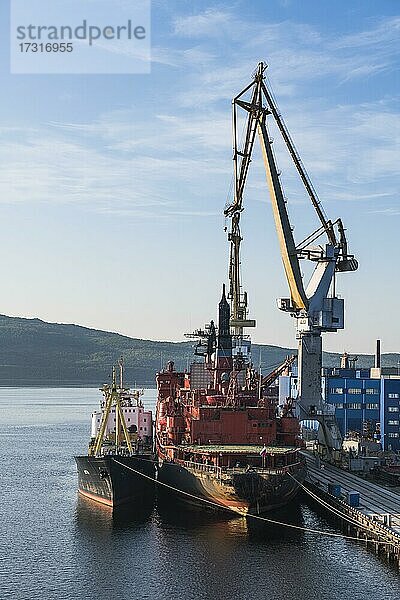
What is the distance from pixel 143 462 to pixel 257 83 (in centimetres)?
4114

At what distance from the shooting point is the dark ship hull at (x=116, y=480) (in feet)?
201

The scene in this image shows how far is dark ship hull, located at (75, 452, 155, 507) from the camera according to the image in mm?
61250

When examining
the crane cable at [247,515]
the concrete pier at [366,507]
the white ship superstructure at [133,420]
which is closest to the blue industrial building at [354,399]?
the white ship superstructure at [133,420]

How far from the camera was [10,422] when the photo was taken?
15112cm

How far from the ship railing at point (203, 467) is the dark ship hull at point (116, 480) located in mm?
4778

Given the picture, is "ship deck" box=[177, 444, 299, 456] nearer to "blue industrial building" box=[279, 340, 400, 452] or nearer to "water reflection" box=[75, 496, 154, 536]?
"water reflection" box=[75, 496, 154, 536]

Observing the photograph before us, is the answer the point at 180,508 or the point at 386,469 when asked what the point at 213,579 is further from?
the point at 386,469

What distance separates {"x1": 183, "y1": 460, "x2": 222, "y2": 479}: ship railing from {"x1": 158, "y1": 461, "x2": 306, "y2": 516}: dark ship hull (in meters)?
0.11

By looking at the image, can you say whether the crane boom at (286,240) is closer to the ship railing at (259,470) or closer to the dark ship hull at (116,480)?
the dark ship hull at (116,480)

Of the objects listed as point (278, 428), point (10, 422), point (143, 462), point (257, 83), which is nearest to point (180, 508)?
point (143, 462)

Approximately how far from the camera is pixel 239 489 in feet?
182

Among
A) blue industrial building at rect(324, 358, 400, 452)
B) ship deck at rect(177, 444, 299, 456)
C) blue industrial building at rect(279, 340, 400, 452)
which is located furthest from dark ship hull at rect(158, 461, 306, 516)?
blue industrial building at rect(324, 358, 400, 452)

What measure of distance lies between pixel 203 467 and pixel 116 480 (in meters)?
6.93

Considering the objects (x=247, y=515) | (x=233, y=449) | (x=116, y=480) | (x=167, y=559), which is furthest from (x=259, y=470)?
(x=167, y=559)
